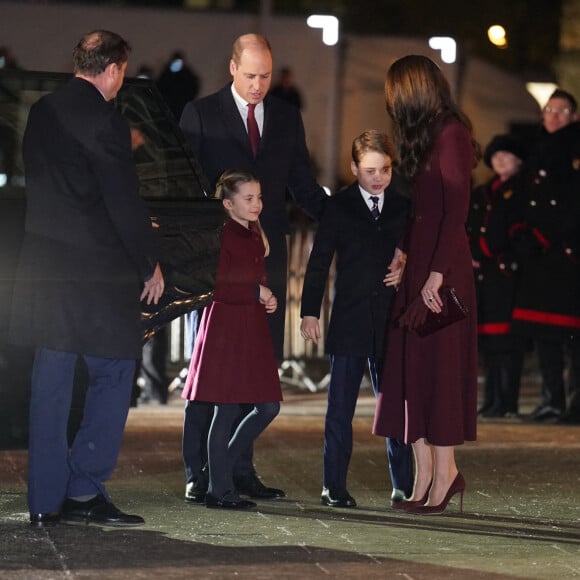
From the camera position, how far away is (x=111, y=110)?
7270mm

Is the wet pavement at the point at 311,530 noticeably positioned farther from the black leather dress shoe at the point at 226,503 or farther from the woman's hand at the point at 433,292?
the woman's hand at the point at 433,292

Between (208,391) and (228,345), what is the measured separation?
210 mm

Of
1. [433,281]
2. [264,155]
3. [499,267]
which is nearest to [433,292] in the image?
[433,281]

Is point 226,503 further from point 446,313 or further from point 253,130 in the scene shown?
point 253,130

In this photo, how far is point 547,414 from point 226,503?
15.4 ft

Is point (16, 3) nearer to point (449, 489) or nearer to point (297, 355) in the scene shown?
point (297, 355)

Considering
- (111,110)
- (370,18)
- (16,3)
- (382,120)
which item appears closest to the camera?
(111,110)

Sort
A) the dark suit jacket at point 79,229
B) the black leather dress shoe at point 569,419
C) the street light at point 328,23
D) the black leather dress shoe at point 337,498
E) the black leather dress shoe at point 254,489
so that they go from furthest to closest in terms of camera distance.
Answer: the street light at point 328,23
the black leather dress shoe at point 569,419
the black leather dress shoe at point 254,489
the black leather dress shoe at point 337,498
the dark suit jacket at point 79,229

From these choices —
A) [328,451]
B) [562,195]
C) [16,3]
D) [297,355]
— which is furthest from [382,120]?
[328,451]

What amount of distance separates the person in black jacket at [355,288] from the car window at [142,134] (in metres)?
0.65

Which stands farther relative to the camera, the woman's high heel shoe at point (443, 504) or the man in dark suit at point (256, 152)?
the man in dark suit at point (256, 152)

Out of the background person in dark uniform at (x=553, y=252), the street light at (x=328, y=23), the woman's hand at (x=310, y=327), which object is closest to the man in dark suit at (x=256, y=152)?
the woman's hand at (x=310, y=327)

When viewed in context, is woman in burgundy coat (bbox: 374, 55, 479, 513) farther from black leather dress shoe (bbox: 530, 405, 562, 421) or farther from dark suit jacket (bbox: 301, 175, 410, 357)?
black leather dress shoe (bbox: 530, 405, 562, 421)

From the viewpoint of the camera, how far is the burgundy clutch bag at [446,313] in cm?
774
